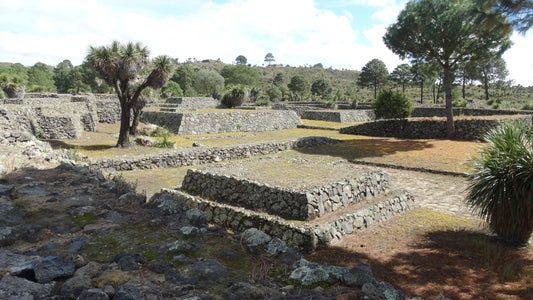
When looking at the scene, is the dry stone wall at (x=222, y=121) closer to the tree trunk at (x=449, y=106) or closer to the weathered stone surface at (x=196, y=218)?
the tree trunk at (x=449, y=106)

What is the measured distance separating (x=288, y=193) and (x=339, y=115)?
2750cm

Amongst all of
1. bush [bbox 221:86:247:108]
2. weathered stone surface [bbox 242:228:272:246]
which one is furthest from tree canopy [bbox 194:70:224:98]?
weathered stone surface [bbox 242:228:272:246]

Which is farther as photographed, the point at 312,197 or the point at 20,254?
the point at 312,197

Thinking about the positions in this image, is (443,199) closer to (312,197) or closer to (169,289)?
(312,197)

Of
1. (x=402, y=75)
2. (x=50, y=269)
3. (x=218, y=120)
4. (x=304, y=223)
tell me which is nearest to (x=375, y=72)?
(x=402, y=75)

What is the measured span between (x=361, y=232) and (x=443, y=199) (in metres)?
4.34

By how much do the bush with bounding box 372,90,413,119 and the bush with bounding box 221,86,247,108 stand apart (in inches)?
602

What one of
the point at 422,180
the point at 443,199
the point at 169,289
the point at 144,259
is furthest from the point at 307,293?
the point at 422,180

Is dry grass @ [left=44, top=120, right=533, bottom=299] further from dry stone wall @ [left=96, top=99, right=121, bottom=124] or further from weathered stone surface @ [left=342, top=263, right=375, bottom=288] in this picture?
dry stone wall @ [left=96, top=99, right=121, bottom=124]

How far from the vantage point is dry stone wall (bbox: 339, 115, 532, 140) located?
1959 centimetres

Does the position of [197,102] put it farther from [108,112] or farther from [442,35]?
[442,35]

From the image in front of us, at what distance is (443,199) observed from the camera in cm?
1041

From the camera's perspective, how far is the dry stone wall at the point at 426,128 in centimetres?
1959

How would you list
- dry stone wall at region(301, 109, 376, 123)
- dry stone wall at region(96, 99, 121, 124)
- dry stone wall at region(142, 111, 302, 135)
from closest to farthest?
dry stone wall at region(142, 111, 302, 135), dry stone wall at region(96, 99, 121, 124), dry stone wall at region(301, 109, 376, 123)
